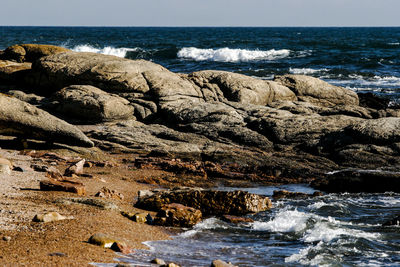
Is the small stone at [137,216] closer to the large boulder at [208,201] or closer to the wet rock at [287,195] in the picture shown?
the large boulder at [208,201]

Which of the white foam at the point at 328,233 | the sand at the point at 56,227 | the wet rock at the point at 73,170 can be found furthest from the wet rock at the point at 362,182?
the wet rock at the point at 73,170

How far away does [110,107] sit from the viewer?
60.1 ft

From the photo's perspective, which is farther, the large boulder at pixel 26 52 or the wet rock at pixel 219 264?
the large boulder at pixel 26 52

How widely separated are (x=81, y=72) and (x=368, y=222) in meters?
13.8

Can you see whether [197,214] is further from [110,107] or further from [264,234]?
[110,107]

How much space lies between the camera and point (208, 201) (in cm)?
1066

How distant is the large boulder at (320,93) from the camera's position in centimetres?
2272

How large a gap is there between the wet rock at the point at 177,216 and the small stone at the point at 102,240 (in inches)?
80.9

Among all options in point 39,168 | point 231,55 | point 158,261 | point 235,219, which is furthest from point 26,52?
point 231,55

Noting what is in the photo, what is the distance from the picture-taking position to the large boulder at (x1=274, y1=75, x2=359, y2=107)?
22.7m

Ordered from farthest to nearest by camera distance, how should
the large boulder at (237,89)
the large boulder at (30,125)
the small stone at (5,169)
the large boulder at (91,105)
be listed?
the large boulder at (237,89), the large boulder at (91,105), the large boulder at (30,125), the small stone at (5,169)

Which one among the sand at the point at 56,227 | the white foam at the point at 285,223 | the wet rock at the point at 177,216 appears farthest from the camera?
the white foam at the point at 285,223

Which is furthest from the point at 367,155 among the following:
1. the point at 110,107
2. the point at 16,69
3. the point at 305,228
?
the point at 16,69

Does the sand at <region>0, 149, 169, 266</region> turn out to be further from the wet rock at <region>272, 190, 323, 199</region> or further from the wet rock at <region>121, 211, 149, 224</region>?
the wet rock at <region>272, 190, 323, 199</region>
